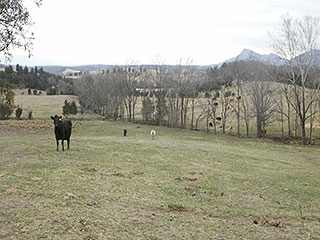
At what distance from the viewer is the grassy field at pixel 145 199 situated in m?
7.20

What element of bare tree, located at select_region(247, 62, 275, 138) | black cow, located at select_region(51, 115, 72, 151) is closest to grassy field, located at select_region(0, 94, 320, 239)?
black cow, located at select_region(51, 115, 72, 151)

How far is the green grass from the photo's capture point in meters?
7.20

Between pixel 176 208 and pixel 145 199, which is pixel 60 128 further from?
pixel 176 208

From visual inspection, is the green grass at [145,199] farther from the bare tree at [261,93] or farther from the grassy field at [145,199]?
the bare tree at [261,93]

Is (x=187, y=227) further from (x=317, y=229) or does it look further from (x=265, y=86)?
(x=265, y=86)

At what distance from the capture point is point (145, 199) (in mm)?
9859

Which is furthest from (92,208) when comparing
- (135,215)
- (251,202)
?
(251,202)

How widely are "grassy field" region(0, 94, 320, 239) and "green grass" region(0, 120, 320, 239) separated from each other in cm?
3

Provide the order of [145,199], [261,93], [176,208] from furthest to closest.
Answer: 1. [261,93]
2. [145,199]
3. [176,208]

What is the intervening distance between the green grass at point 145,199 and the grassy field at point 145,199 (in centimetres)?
3

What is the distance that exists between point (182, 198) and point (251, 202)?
2.73 m

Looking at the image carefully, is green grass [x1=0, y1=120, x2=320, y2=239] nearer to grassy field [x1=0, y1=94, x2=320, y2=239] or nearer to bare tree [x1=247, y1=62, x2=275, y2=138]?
grassy field [x1=0, y1=94, x2=320, y2=239]

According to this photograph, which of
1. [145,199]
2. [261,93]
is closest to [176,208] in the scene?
[145,199]

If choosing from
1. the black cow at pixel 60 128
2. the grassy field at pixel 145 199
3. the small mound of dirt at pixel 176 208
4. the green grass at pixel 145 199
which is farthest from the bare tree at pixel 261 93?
the small mound of dirt at pixel 176 208
